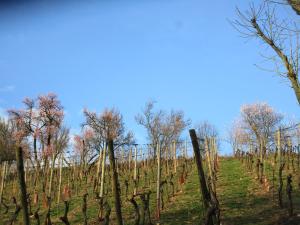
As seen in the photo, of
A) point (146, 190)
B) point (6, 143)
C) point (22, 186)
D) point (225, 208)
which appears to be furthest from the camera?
point (6, 143)

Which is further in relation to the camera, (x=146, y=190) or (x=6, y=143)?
(x=6, y=143)

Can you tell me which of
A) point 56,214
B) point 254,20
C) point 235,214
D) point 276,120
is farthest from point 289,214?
point 276,120

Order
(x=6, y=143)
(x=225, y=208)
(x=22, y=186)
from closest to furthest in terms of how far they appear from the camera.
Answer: (x=22, y=186), (x=225, y=208), (x=6, y=143)

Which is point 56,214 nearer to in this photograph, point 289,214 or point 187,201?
point 187,201

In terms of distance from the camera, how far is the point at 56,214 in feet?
56.1

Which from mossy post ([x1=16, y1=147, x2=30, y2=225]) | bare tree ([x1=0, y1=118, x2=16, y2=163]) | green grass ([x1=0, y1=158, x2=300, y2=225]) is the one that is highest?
bare tree ([x1=0, y1=118, x2=16, y2=163])

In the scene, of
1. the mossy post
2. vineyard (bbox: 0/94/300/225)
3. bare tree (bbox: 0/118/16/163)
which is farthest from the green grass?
bare tree (bbox: 0/118/16/163)

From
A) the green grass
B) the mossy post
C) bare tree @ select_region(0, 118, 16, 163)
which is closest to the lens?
the mossy post

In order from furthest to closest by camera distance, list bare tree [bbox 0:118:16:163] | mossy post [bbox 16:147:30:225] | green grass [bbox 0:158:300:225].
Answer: bare tree [bbox 0:118:16:163]
green grass [bbox 0:158:300:225]
mossy post [bbox 16:147:30:225]

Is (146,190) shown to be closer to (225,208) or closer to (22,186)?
(225,208)

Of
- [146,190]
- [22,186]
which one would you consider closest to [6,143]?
[146,190]

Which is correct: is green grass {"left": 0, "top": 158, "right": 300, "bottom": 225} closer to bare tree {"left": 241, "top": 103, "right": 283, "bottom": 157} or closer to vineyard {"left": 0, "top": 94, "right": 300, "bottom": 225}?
vineyard {"left": 0, "top": 94, "right": 300, "bottom": 225}

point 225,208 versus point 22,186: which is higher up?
point 22,186

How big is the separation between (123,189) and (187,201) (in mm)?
5935
